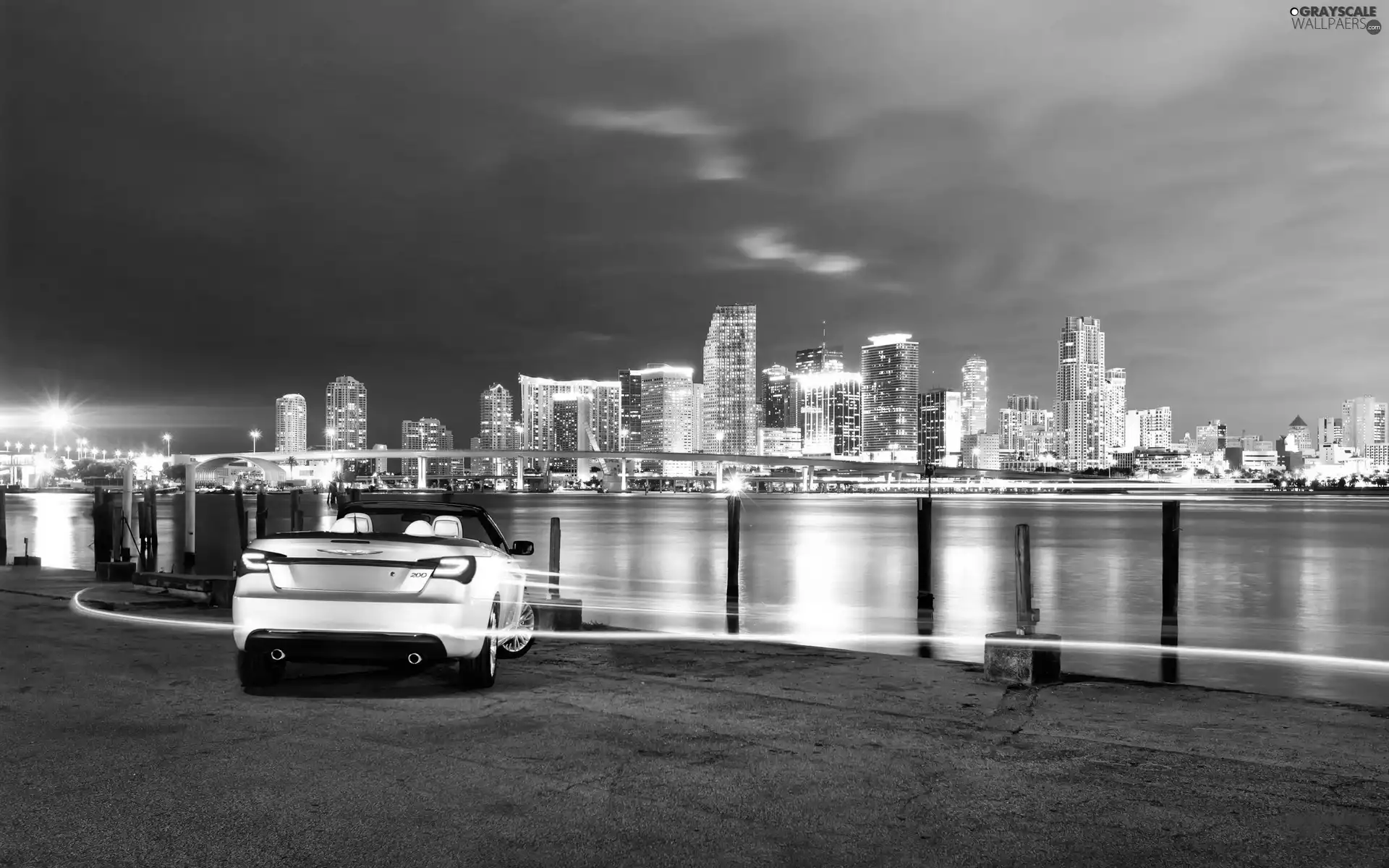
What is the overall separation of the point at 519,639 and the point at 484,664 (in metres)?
1.77

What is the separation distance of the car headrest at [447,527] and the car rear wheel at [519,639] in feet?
3.55

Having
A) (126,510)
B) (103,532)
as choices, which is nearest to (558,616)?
(103,532)

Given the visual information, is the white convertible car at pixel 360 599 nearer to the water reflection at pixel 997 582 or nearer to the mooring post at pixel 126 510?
the water reflection at pixel 997 582

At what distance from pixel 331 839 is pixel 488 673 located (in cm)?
355

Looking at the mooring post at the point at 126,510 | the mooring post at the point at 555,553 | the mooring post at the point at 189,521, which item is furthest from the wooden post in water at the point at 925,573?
the mooring post at the point at 189,521

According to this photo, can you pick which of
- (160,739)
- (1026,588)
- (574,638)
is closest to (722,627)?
(574,638)

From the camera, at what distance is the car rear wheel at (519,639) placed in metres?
9.54

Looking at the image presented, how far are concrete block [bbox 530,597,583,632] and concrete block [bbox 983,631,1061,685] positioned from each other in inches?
195

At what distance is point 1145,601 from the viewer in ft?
89.4

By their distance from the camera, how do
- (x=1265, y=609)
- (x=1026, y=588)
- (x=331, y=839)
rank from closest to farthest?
(x=331, y=839)
(x=1026, y=588)
(x=1265, y=609)

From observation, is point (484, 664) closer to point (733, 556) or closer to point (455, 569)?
point (455, 569)

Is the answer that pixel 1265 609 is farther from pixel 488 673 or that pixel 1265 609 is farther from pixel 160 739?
pixel 160 739

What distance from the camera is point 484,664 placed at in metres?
8.10

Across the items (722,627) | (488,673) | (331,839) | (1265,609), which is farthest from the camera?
(1265,609)
